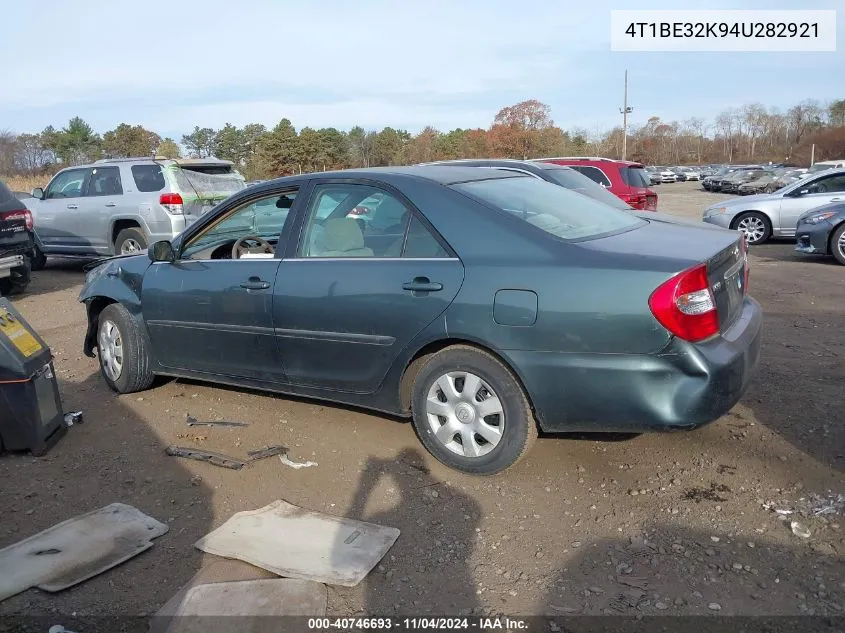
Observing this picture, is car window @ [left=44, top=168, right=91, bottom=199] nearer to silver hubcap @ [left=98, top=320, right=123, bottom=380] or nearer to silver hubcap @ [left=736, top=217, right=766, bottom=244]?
silver hubcap @ [left=98, top=320, right=123, bottom=380]

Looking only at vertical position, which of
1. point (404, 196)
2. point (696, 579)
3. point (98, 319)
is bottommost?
point (696, 579)

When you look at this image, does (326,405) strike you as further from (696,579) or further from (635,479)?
(696,579)

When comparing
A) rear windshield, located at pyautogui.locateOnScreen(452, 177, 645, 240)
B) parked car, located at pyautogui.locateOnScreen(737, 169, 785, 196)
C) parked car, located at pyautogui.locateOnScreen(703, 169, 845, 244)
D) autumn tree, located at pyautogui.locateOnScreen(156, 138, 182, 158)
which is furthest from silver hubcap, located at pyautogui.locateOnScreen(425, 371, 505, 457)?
autumn tree, located at pyautogui.locateOnScreen(156, 138, 182, 158)

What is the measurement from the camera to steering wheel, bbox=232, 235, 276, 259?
4.98 metres

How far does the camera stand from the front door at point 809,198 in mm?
12992

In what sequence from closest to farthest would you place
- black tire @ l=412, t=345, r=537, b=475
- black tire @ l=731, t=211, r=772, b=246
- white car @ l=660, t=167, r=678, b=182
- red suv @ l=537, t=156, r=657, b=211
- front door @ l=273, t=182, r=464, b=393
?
1. black tire @ l=412, t=345, r=537, b=475
2. front door @ l=273, t=182, r=464, b=393
3. red suv @ l=537, t=156, r=657, b=211
4. black tire @ l=731, t=211, r=772, b=246
5. white car @ l=660, t=167, r=678, b=182

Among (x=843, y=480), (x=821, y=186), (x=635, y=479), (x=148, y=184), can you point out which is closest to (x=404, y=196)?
(x=635, y=479)

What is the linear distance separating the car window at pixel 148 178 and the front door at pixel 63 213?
44.7 inches

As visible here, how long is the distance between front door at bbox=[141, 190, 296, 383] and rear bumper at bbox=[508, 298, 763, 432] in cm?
173

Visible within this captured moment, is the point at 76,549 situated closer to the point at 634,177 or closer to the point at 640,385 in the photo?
the point at 640,385

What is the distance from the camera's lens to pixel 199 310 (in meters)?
4.74

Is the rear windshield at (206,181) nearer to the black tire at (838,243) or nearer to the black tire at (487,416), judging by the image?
the black tire at (487,416)

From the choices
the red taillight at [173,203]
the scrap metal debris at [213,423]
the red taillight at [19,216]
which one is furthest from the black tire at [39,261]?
the scrap metal debris at [213,423]

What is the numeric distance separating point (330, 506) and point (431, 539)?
635 millimetres
